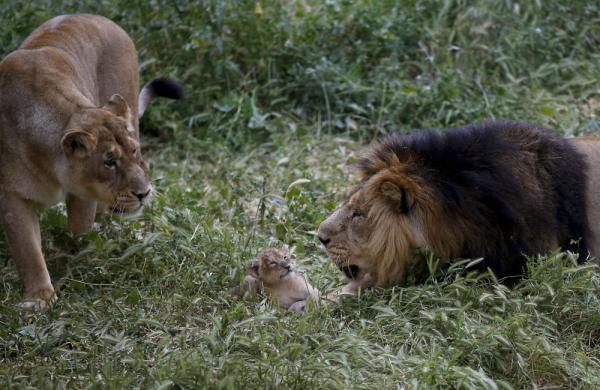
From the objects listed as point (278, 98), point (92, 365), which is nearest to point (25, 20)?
point (278, 98)

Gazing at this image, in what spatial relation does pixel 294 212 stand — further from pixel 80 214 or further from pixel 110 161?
pixel 110 161

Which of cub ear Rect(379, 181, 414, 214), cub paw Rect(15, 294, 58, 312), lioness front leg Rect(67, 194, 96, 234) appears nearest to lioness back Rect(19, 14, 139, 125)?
lioness front leg Rect(67, 194, 96, 234)

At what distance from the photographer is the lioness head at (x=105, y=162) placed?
4961 millimetres

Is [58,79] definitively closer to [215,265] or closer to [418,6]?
[215,265]

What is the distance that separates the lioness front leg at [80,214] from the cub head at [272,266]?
3.58ft

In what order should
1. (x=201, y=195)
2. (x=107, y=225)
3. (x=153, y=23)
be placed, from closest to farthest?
1. (x=107, y=225)
2. (x=201, y=195)
3. (x=153, y=23)

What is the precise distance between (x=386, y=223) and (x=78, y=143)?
1546 mm

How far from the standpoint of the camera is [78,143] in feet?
16.2

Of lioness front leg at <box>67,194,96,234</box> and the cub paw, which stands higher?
lioness front leg at <box>67,194,96,234</box>

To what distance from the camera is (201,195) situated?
643 cm

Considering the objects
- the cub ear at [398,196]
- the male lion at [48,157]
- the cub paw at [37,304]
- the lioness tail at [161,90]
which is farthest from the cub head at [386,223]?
the lioness tail at [161,90]

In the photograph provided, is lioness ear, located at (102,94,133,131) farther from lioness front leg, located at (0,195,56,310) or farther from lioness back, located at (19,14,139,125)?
lioness front leg, located at (0,195,56,310)

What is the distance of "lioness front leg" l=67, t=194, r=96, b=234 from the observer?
5.47 m

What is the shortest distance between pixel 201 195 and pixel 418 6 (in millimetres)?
2986
